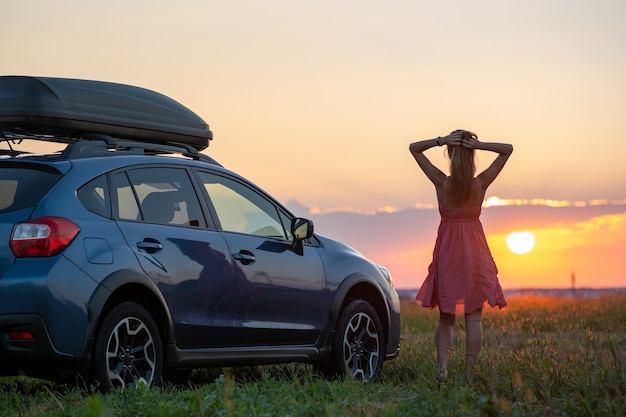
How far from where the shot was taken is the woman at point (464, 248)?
8.60m

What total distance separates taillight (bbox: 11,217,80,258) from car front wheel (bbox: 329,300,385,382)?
3.04 metres

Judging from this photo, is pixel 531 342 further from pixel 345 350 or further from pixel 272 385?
pixel 272 385

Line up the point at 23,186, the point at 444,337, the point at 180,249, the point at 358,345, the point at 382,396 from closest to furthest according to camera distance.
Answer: the point at 23,186, the point at 382,396, the point at 180,249, the point at 444,337, the point at 358,345

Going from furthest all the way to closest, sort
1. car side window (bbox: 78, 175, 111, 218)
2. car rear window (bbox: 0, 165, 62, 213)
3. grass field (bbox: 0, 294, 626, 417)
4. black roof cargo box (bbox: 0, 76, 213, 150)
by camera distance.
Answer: black roof cargo box (bbox: 0, 76, 213, 150) → car side window (bbox: 78, 175, 111, 218) → car rear window (bbox: 0, 165, 62, 213) → grass field (bbox: 0, 294, 626, 417)

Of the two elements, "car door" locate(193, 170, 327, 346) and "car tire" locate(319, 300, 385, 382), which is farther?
"car tire" locate(319, 300, 385, 382)

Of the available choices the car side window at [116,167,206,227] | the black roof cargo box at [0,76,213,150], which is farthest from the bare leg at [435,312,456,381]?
the black roof cargo box at [0,76,213,150]

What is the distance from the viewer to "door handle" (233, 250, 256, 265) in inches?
327

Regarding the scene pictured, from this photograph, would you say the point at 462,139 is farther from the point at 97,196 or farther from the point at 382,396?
the point at 97,196

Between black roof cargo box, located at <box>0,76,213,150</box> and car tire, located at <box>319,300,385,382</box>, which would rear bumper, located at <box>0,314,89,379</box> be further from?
car tire, located at <box>319,300,385,382</box>

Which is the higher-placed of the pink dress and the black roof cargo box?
the black roof cargo box

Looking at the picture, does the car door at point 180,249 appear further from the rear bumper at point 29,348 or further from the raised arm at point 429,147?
the raised arm at point 429,147

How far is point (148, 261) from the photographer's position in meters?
7.49

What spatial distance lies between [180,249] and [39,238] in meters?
1.23

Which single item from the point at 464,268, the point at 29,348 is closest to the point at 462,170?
the point at 464,268
